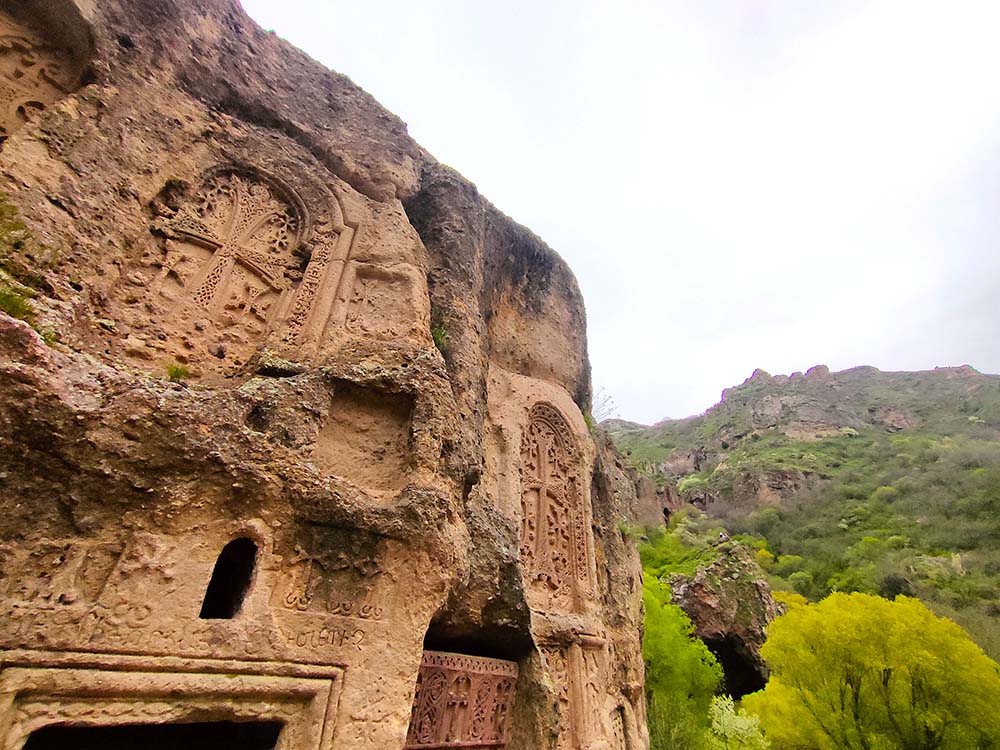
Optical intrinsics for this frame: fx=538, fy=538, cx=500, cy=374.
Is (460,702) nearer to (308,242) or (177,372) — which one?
(177,372)

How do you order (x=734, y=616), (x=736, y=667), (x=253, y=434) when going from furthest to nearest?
(x=736, y=667) < (x=734, y=616) < (x=253, y=434)

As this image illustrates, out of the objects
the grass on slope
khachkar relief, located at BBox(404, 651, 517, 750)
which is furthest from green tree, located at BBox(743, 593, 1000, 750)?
khachkar relief, located at BBox(404, 651, 517, 750)

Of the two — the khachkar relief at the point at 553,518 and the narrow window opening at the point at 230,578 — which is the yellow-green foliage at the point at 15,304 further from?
the khachkar relief at the point at 553,518

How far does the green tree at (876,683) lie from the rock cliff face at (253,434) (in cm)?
745

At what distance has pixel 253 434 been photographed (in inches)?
114

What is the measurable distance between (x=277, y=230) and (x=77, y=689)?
3.57 metres

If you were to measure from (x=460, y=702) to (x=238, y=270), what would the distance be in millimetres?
3764

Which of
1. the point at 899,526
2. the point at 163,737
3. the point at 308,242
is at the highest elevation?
the point at 899,526

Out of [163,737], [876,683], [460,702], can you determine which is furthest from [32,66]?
[876,683]

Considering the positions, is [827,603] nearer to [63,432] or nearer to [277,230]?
[277,230]

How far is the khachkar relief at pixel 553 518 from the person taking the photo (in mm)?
5789

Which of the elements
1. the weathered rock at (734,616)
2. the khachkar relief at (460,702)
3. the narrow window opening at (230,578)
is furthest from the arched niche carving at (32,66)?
the weathered rock at (734,616)

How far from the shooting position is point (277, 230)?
466cm

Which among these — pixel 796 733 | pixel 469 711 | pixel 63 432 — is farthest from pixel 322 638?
pixel 796 733
